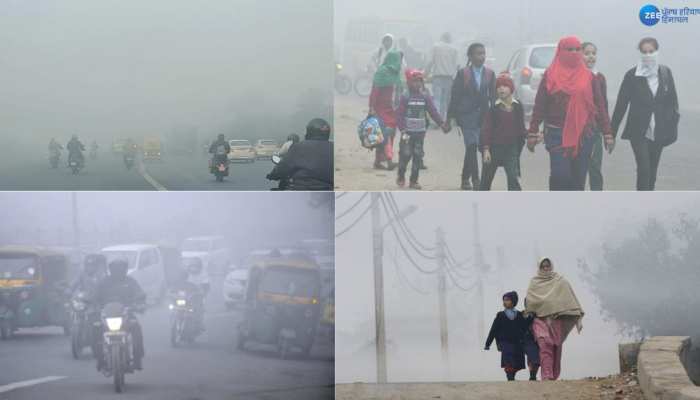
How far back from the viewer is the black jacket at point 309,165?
7.70 m

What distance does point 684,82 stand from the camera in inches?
305

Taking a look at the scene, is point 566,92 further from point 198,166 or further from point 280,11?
point 198,166

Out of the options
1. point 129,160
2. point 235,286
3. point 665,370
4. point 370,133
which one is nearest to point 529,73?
point 370,133

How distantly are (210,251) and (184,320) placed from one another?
23.0 inches

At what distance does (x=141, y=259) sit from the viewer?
308 inches

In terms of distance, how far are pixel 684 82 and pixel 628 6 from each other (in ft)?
2.42

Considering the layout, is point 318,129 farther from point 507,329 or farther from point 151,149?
point 507,329

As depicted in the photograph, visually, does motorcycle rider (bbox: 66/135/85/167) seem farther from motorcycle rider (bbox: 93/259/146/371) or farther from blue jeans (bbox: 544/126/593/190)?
blue jeans (bbox: 544/126/593/190)

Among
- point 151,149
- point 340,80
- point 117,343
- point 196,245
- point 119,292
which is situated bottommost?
point 117,343

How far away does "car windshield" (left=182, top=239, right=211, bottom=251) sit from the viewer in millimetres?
7875

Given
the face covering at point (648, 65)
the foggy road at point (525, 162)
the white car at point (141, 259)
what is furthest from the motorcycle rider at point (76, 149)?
the face covering at point (648, 65)

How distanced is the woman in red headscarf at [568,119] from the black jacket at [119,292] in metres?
3.31

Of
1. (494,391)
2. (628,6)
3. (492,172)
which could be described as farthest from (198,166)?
(628,6)

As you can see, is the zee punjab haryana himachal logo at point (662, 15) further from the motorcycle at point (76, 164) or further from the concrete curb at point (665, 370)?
the motorcycle at point (76, 164)
